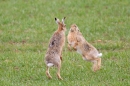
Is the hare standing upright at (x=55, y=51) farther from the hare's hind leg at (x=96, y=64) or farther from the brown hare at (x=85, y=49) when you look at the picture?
the hare's hind leg at (x=96, y=64)

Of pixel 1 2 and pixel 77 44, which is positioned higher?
pixel 77 44

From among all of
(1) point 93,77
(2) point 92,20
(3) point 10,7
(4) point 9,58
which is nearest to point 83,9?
(2) point 92,20

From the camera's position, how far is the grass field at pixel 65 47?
10.5 metres

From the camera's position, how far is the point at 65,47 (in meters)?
14.0

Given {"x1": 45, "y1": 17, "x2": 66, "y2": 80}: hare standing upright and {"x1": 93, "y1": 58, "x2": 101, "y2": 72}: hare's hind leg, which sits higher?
{"x1": 45, "y1": 17, "x2": 66, "y2": 80}: hare standing upright

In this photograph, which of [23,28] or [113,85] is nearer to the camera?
[113,85]

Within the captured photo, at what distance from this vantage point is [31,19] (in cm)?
1709

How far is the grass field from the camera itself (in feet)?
34.5

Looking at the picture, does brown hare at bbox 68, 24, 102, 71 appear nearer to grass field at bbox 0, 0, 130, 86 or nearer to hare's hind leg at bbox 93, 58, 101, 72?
hare's hind leg at bbox 93, 58, 101, 72

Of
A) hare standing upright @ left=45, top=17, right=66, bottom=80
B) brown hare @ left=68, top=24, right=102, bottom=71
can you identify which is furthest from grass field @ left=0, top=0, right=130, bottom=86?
hare standing upright @ left=45, top=17, right=66, bottom=80

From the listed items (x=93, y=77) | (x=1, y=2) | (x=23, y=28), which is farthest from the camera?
(x=1, y=2)

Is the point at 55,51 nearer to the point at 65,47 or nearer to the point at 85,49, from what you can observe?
the point at 85,49

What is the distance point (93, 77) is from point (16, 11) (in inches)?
327

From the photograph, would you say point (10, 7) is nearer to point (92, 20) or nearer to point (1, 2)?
point (1, 2)
